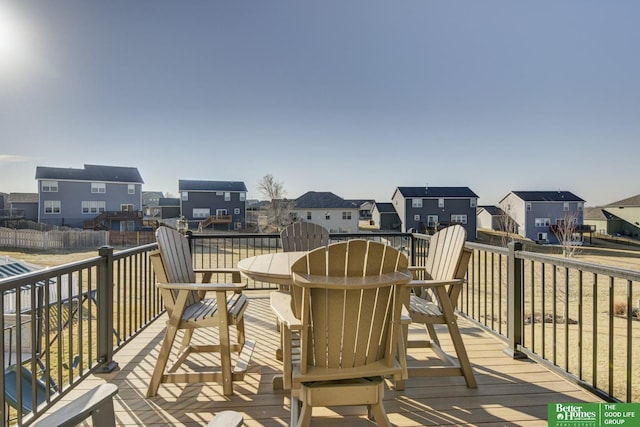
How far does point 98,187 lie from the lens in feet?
82.1

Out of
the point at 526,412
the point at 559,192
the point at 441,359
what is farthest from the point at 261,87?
the point at 559,192

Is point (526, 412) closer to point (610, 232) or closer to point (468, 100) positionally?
point (468, 100)

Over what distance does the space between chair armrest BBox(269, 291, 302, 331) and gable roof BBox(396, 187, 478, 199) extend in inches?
1129

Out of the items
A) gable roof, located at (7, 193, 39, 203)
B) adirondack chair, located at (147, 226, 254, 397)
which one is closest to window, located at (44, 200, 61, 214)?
gable roof, located at (7, 193, 39, 203)

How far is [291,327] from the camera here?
4.91ft

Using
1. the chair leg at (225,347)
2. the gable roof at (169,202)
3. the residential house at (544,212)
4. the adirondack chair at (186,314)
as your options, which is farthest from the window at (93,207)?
the residential house at (544,212)

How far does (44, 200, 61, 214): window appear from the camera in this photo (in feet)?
78.7

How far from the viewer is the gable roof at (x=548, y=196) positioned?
30859 millimetres

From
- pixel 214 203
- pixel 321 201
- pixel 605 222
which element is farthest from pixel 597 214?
pixel 214 203

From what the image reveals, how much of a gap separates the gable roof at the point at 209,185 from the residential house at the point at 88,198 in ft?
11.9

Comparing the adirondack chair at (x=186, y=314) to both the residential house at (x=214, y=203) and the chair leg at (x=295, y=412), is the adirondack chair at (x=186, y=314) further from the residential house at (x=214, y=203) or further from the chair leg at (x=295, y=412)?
the residential house at (x=214, y=203)

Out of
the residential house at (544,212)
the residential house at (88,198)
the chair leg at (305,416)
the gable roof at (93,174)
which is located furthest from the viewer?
the residential house at (544,212)

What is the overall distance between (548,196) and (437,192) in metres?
11.0

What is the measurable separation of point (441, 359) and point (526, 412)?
0.73 meters
